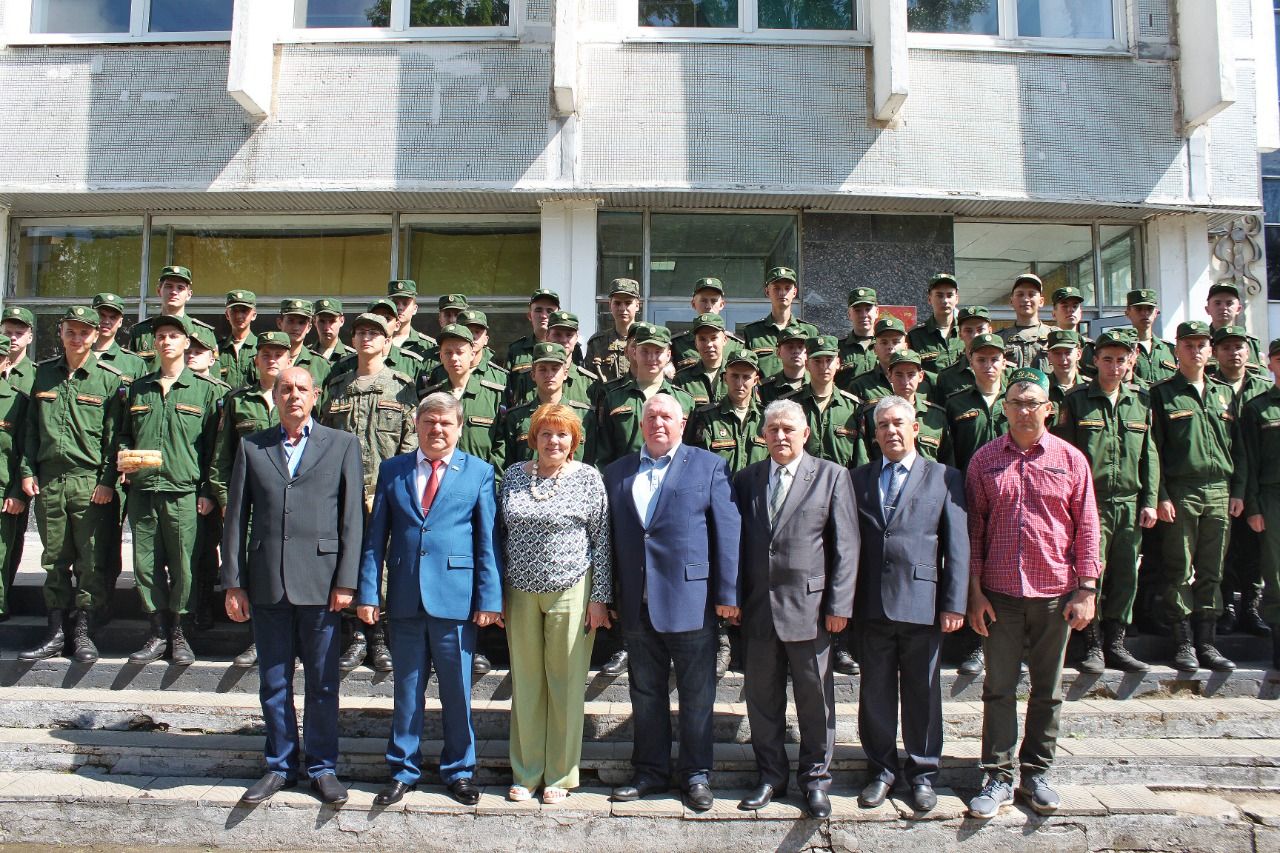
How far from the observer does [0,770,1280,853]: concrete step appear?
425cm

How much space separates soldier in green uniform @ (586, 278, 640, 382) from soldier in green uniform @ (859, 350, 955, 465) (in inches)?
71.7

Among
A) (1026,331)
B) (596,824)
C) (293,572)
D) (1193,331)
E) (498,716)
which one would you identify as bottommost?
(596,824)

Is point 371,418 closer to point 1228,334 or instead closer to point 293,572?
point 293,572

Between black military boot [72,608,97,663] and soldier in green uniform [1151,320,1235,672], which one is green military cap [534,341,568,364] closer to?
black military boot [72,608,97,663]

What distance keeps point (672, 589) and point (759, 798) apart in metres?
1.08

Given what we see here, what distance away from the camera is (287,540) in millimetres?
4465

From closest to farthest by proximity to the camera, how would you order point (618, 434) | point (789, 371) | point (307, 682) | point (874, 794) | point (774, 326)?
point (874, 794), point (307, 682), point (618, 434), point (789, 371), point (774, 326)

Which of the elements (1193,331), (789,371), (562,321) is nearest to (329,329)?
(562,321)

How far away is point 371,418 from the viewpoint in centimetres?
557

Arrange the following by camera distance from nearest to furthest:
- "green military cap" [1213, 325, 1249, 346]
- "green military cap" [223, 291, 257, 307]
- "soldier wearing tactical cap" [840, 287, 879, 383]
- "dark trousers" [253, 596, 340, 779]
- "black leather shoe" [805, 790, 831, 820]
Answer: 1. "black leather shoe" [805, 790, 831, 820]
2. "dark trousers" [253, 596, 340, 779]
3. "green military cap" [1213, 325, 1249, 346]
4. "soldier wearing tactical cap" [840, 287, 879, 383]
5. "green military cap" [223, 291, 257, 307]

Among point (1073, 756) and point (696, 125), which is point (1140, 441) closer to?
point (1073, 756)

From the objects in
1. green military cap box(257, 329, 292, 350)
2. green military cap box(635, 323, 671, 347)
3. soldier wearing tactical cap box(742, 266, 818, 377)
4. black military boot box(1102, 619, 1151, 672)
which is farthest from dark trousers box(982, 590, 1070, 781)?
green military cap box(257, 329, 292, 350)

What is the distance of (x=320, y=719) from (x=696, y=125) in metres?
6.66

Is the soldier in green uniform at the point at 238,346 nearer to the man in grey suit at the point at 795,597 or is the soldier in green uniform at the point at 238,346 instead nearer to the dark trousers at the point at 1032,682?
the man in grey suit at the point at 795,597
